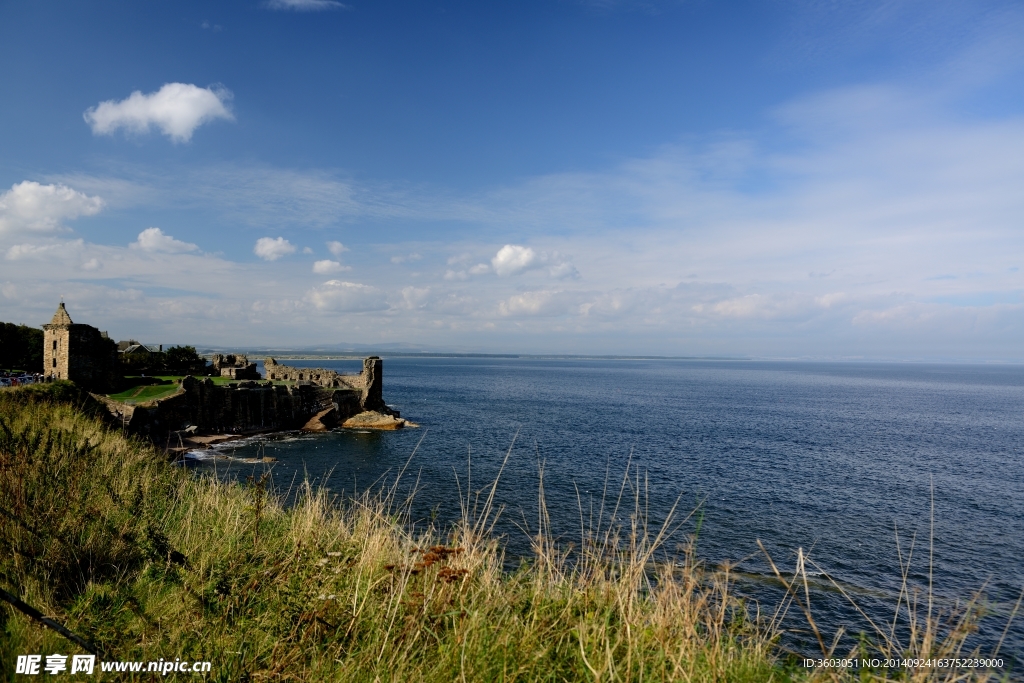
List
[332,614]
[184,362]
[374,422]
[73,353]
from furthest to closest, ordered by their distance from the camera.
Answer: [184,362]
[374,422]
[73,353]
[332,614]

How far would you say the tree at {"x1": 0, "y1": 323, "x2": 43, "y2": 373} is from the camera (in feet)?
170

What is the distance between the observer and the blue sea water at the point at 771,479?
19.8 m

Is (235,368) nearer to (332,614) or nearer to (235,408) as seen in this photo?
(235,408)

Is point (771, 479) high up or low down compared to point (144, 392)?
down

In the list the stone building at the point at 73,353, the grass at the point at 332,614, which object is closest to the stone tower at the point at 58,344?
the stone building at the point at 73,353

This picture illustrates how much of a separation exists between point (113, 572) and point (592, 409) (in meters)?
71.1

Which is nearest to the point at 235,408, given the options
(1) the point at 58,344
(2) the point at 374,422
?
(2) the point at 374,422

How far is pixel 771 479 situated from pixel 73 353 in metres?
49.6

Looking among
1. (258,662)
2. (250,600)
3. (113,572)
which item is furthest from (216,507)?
(258,662)

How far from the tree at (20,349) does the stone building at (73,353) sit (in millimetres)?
14065

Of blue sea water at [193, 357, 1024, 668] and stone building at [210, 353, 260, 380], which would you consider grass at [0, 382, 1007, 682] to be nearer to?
blue sea water at [193, 357, 1024, 668]

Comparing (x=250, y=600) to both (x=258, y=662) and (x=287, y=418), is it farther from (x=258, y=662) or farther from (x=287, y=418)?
(x=287, y=418)

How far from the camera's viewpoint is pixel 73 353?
4091cm

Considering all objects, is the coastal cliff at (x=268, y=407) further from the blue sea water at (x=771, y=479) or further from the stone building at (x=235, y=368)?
the blue sea water at (x=771, y=479)
